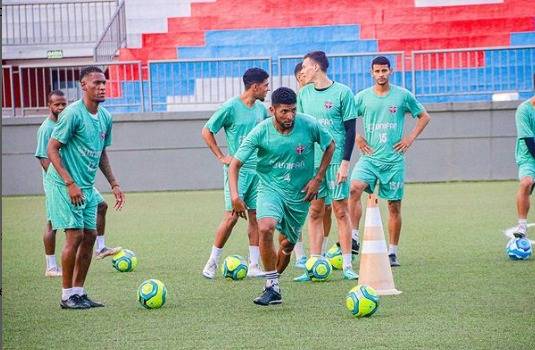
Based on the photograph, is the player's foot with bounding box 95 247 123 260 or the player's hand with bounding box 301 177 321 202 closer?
the player's hand with bounding box 301 177 321 202

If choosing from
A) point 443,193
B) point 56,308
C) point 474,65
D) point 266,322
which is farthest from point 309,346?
point 474,65

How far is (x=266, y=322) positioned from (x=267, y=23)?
19193 mm

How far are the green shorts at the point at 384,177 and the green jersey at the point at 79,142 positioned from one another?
346 centimetres

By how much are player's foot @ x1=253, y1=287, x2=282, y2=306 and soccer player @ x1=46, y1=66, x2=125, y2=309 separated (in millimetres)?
1348

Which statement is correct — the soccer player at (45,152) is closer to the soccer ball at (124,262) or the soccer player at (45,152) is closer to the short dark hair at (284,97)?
the soccer ball at (124,262)

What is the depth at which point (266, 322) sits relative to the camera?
8023 millimetres

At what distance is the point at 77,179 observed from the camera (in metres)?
8.99

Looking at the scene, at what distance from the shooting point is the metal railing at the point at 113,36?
2546 cm

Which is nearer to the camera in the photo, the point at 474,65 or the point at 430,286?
the point at 430,286

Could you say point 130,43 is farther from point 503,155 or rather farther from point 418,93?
point 503,155

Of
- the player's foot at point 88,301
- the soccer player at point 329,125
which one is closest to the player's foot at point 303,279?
the soccer player at point 329,125

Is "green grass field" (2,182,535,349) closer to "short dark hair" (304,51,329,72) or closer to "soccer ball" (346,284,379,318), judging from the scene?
"soccer ball" (346,284,379,318)

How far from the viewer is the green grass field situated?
7246 millimetres

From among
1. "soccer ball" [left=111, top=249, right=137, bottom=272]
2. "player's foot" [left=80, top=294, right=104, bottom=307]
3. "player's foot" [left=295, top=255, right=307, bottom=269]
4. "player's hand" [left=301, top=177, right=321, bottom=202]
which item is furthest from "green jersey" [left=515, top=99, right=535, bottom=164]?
"player's foot" [left=80, top=294, right=104, bottom=307]
